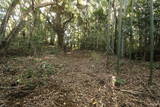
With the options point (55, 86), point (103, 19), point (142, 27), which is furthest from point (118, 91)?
point (103, 19)

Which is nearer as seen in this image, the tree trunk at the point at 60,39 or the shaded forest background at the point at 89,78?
the shaded forest background at the point at 89,78

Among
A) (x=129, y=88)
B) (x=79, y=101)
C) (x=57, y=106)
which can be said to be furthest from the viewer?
(x=129, y=88)

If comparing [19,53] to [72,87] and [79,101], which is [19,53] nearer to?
[72,87]

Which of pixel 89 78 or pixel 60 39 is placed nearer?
pixel 89 78

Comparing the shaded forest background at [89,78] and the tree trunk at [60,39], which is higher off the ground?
the tree trunk at [60,39]

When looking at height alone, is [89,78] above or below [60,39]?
below

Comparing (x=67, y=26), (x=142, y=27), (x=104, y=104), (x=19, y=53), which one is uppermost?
(x=67, y=26)

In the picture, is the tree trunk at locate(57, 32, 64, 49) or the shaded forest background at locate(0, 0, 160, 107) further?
the tree trunk at locate(57, 32, 64, 49)

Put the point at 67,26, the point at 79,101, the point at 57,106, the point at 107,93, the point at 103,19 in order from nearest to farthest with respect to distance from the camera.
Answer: the point at 57,106 → the point at 79,101 → the point at 107,93 → the point at 103,19 → the point at 67,26

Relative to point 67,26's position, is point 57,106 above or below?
below

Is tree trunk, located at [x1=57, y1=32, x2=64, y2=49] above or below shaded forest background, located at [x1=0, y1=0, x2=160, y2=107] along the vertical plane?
above

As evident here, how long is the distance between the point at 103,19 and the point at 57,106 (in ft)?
38.8

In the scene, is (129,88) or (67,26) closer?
(129,88)

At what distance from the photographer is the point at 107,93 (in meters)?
3.72
